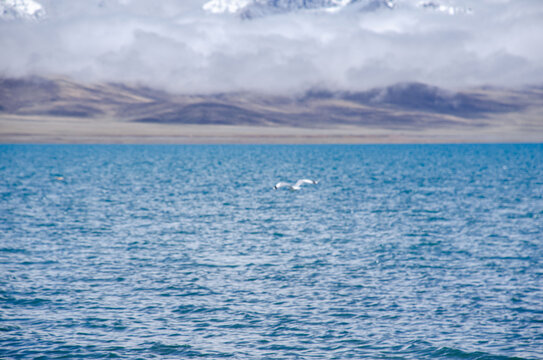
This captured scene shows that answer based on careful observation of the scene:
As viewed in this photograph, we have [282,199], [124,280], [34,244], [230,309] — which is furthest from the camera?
[282,199]

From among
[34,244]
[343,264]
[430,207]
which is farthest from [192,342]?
[430,207]

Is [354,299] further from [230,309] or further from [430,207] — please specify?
[430,207]

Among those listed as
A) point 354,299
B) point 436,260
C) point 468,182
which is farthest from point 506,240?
point 468,182

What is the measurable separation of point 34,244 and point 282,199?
35.6 meters

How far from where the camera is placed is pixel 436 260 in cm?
3447

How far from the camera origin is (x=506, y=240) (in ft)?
134

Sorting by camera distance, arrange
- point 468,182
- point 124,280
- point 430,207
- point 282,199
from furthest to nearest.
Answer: point 468,182
point 282,199
point 430,207
point 124,280

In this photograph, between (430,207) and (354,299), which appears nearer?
(354,299)

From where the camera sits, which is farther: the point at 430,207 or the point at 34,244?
the point at 430,207

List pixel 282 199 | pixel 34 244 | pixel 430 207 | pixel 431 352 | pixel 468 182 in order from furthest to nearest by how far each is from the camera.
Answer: pixel 468 182, pixel 282 199, pixel 430 207, pixel 34 244, pixel 431 352

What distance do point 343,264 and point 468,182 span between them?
2715 inches

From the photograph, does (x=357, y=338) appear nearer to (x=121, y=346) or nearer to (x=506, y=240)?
(x=121, y=346)

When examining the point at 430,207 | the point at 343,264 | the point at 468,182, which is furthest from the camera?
the point at 468,182

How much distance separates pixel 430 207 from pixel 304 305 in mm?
39399
